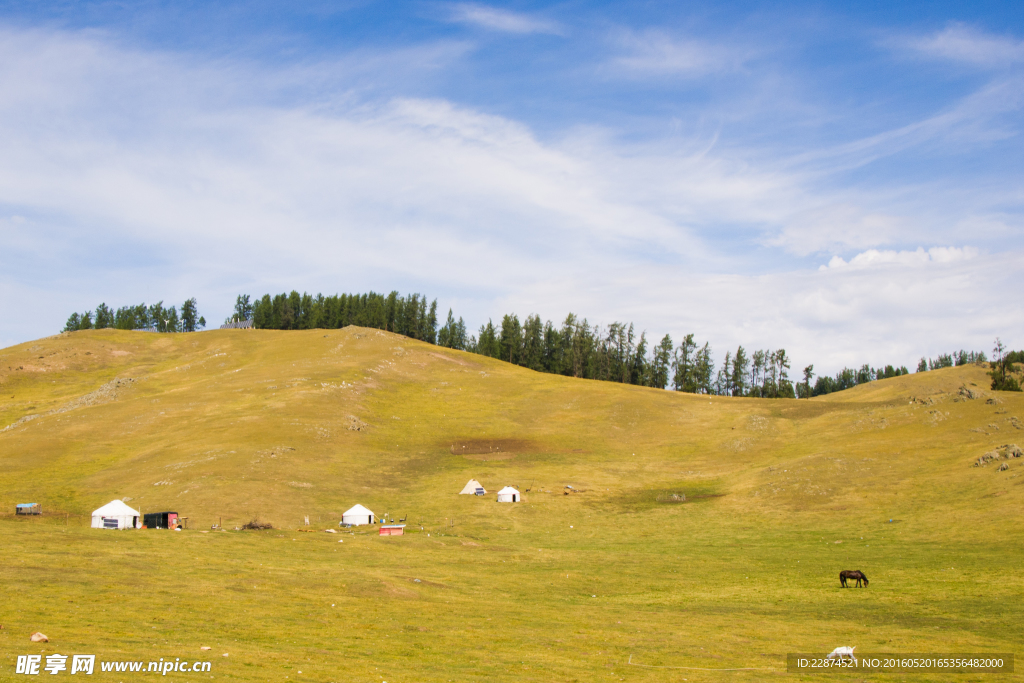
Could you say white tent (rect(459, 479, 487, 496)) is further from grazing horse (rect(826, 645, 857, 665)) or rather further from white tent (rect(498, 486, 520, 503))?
grazing horse (rect(826, 645, 857, 665))

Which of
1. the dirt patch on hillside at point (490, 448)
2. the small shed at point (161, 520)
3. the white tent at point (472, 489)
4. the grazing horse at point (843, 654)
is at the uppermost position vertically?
the dirt patch on hillside at point (490, 448)

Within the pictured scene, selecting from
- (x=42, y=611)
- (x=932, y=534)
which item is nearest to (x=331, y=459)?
(x=42, y=611)

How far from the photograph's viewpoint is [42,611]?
30828mm

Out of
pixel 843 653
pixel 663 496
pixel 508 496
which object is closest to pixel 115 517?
pixel 508 496

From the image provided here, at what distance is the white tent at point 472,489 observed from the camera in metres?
81.6

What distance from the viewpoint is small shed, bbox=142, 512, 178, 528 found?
207 feet

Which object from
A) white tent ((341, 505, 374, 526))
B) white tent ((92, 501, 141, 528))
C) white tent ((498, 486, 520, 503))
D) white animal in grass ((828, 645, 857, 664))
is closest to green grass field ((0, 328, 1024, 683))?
white animal in grass ((828, 645, 857, 664))

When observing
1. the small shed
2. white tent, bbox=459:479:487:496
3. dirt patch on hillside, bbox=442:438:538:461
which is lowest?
the small shed

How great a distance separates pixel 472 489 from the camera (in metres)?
82.1

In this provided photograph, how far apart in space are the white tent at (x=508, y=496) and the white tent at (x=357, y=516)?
15852 millimetres

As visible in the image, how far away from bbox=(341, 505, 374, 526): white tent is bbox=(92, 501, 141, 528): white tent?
1838 cm

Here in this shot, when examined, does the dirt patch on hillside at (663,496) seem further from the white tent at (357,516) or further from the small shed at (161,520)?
the small shed at (161,520)

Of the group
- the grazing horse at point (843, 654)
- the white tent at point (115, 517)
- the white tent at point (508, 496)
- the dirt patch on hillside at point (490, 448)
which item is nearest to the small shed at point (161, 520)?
the white tent at point (115, 517)

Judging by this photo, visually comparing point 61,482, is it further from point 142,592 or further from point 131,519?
point 142,592
